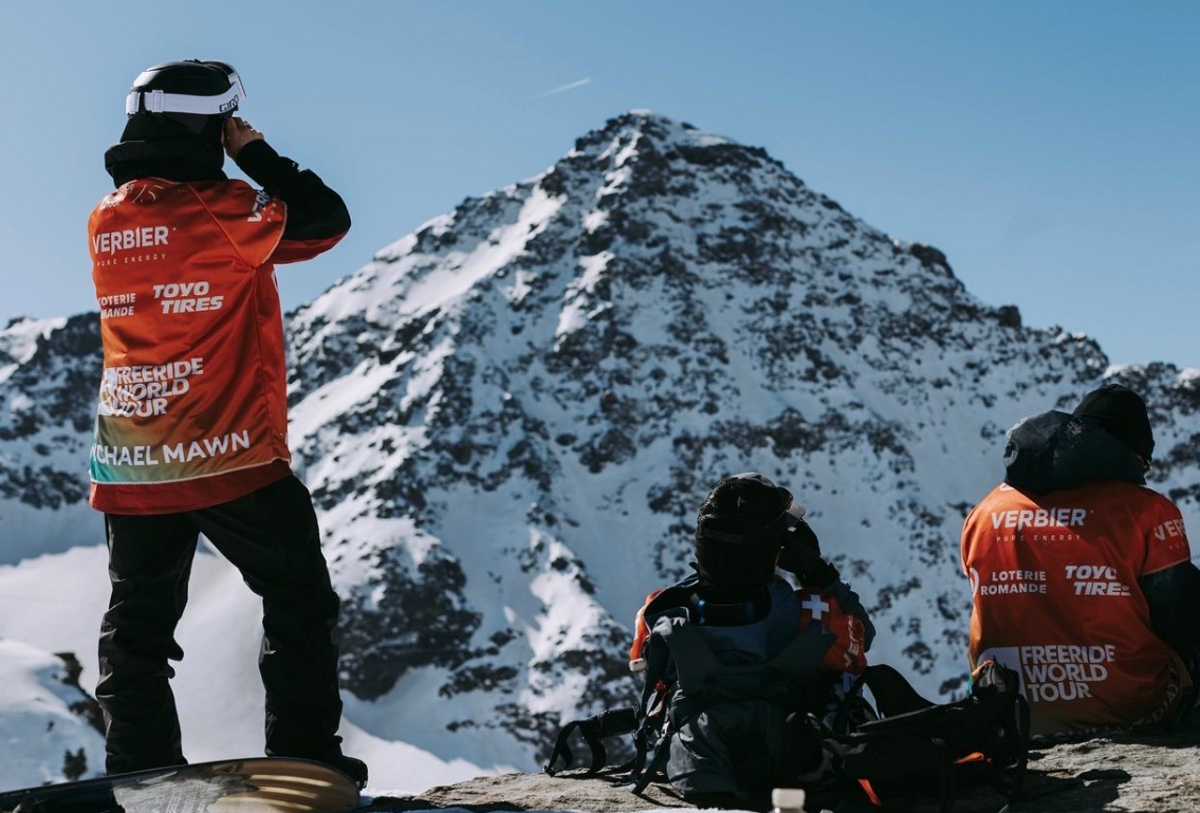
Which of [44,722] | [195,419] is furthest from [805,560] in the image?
[44,722]

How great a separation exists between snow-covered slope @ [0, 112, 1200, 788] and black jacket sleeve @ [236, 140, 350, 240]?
86.5 m

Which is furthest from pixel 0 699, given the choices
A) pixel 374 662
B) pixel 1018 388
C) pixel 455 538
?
pixel 1018 388

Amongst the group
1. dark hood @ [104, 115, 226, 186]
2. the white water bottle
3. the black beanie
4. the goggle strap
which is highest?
the goggle strap

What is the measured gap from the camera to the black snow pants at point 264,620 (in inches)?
172

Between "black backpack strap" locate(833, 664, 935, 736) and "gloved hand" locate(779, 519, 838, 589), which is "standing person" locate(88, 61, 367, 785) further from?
"black backpack strap" locate(833, 664, 935, 736)

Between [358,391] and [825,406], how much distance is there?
5729cm

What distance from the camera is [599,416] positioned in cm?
14138

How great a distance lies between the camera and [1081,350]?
161 m

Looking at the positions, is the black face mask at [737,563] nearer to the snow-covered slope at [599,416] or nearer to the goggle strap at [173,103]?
the goggle strap at [173,103]

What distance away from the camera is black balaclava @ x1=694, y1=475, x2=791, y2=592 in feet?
13.5

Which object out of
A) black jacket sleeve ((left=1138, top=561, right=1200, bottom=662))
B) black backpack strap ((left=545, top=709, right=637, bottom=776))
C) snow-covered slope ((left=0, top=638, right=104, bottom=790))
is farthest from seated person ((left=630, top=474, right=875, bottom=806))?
snow-covered slope ((left=0, top=638, right=104, bottom=790))

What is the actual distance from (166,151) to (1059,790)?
391cm

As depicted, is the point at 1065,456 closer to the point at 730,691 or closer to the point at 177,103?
the point at 730,691

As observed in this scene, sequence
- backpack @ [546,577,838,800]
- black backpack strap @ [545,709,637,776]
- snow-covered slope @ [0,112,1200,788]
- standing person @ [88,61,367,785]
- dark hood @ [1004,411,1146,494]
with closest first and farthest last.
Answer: backpack @ [546,577,838,800], standing person @ [88,61,367,785], black backpack strap @ [545,709,637,776], dark hood @ [1004,411,1146,494], snow-covered slope @ [0,112,1200,788]
